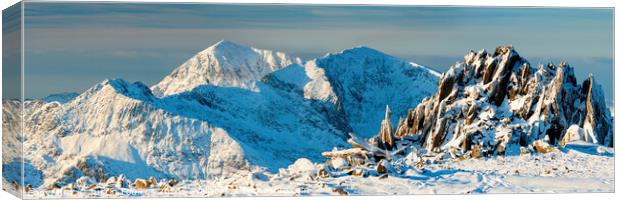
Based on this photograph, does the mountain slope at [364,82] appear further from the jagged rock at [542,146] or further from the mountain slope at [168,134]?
the jagged rock at [542,146]

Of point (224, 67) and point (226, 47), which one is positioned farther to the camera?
point (224, 67)

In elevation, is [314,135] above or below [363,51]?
below

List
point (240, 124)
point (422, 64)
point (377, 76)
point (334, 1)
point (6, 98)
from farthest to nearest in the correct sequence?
point (377, 76), point (240, 124), point (422, 64), point (334, 1), point (6, 98)

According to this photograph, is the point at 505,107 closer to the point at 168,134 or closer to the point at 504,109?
the point at 504,109

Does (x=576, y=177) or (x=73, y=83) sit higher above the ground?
(x=73, y=83)

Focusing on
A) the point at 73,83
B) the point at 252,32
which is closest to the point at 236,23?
the point at 252,32

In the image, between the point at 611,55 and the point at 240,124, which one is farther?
the point at 240,124

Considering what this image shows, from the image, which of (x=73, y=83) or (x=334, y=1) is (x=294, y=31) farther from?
(x=73, y=83)

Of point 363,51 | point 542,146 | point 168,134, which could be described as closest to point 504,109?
point 542,146
